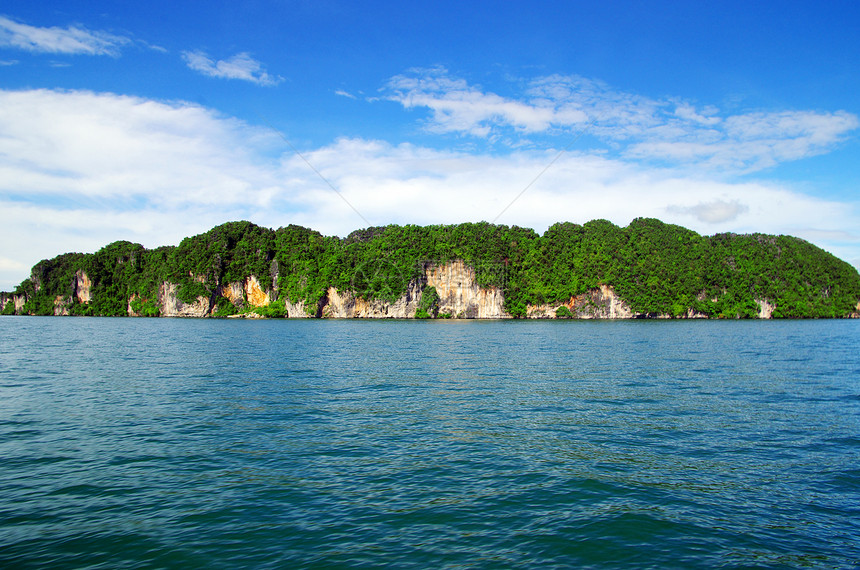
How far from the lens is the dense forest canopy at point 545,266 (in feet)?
488

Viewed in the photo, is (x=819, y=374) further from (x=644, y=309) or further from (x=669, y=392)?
(x=644, y=309)

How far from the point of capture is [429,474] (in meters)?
11.4

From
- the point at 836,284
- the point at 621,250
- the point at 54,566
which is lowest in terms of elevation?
the point at 54,566

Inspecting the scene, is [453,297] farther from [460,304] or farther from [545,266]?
[545,266]

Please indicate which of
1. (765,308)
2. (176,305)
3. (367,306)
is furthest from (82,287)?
(765,308)

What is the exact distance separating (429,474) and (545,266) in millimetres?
151439

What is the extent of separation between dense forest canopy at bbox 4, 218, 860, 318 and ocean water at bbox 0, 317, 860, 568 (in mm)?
128960

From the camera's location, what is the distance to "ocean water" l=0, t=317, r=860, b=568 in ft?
26.7

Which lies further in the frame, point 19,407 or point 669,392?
point 669,392

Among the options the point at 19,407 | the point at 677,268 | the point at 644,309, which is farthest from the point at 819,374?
the point at 677,268

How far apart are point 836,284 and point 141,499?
633 feet

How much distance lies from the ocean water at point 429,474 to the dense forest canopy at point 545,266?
128960 mm

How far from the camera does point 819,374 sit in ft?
88.0

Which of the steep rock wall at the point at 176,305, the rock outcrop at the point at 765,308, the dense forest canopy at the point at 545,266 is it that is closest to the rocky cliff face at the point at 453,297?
the dense forest canopy at the point at 545,266
